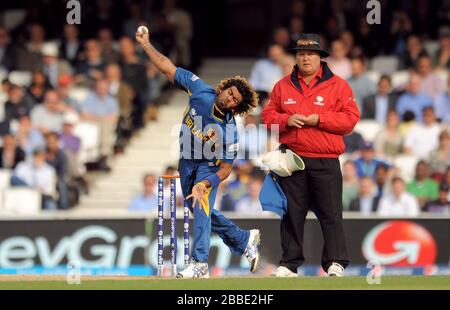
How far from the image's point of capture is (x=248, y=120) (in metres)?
19.6

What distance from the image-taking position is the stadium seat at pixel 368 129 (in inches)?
797

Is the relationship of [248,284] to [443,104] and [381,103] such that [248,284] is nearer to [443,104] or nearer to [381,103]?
[381,103]

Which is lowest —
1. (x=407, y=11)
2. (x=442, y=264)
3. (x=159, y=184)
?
(x=442, y=264)

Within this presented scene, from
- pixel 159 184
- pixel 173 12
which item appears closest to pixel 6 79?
pixel 173 12

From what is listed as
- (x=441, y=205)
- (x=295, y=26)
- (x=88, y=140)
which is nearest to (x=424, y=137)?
(x=441, y=205)

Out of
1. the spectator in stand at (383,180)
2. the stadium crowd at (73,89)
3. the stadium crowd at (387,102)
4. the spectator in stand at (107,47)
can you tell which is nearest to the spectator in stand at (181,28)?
the stadium crowd at (73,89)

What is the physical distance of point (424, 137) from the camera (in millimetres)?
20094

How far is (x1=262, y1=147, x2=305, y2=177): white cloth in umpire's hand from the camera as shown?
13.0 meters

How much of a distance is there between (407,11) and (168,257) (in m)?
7.50

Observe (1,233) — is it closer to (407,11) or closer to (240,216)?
(240,216)

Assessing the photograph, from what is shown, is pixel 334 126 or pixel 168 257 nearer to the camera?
pixel 334 126

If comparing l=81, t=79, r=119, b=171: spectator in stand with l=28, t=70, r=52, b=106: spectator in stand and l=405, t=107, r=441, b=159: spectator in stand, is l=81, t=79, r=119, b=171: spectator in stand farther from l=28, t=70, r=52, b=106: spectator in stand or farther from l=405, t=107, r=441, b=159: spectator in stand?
l=405, t=107, r=441, b=159: spectator in stand

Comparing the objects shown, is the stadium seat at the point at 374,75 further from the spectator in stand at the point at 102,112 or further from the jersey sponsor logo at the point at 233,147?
the jersey sponsor logo at the point at 233,147

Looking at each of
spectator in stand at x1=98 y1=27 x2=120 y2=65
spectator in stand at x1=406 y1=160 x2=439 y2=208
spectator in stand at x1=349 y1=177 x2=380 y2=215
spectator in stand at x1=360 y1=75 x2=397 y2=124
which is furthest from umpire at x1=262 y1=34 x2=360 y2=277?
spectator in stand at x1=98 y1=27 x2=120 y2=65
